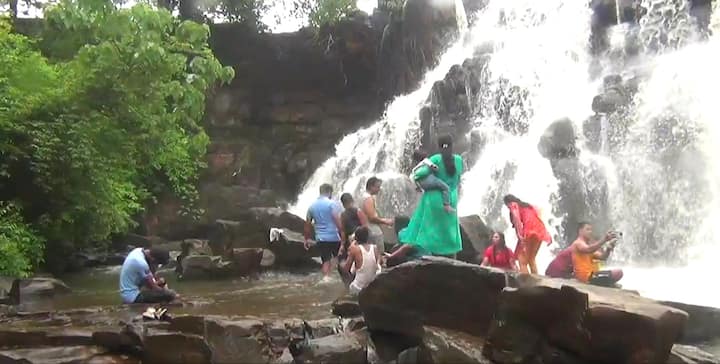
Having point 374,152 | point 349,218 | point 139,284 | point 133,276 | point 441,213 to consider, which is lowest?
point 139,284

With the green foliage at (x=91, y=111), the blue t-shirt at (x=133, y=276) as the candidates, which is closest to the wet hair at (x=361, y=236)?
the blue t-shirt at (x=133, y=276)

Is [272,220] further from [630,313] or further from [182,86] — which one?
[630,313]

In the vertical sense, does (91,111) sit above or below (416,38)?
below

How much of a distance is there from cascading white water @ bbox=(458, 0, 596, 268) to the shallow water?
15.9 ft

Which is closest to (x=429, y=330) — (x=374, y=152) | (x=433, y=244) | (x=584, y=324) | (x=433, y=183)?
(x=584, y=324)

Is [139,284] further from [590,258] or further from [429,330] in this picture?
[590,258]

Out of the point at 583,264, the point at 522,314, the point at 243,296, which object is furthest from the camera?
the point at 243,296

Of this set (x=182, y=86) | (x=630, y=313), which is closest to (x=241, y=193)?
(x=182, y=86)

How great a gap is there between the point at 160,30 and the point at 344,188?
7613mm

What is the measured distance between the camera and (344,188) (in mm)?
20859

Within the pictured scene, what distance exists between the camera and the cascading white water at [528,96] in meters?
16.2

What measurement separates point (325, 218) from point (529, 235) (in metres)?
2.92

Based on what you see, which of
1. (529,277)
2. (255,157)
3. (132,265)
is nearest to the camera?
(529,277)

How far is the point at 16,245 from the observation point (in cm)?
1170
